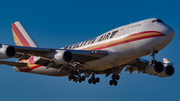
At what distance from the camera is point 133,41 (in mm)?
30453

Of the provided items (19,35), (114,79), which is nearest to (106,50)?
(114,79)

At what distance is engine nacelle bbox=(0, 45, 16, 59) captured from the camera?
29172 mm

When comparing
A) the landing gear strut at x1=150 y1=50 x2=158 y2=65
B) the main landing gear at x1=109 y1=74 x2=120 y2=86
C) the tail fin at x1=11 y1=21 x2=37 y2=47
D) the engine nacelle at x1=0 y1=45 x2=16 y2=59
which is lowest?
the landing gear strut at x1=150 y1=50 x2=158 y2=65

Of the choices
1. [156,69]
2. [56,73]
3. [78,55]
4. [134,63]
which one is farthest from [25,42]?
[156,69]

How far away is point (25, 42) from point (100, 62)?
17546 mm

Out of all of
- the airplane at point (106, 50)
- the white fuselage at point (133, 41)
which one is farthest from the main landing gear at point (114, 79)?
the white fuselage at point (133, 41)

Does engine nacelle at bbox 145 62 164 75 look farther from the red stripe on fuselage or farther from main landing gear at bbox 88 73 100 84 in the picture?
the red stripe on fuselage

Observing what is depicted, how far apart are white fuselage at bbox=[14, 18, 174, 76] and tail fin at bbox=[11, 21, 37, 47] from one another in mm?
15504

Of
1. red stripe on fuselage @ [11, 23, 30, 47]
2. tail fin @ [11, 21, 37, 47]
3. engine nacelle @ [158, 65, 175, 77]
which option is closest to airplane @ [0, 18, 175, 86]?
engine nacelle @ [158, 65, 175, 77]

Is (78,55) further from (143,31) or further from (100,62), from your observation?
(143,31)

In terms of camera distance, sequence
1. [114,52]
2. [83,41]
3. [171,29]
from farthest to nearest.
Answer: [83,41]
[114,52]
[171,29]

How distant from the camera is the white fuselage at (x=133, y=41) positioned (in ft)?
97.0

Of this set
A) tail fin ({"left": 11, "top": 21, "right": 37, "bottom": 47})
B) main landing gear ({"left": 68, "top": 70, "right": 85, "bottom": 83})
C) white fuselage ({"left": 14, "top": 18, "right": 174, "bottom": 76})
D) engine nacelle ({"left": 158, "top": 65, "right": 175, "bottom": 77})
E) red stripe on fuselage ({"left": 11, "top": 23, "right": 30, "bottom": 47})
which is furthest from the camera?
red stripe on fuselage ({"left": 11, "top": 23, "right": 30, "bottom": 47})

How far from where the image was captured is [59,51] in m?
31.7
